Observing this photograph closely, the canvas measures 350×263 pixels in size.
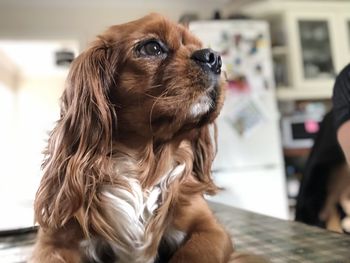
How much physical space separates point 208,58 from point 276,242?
14.0 inches

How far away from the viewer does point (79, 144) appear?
0.63m

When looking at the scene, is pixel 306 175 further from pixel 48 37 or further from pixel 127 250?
pixel 48 37

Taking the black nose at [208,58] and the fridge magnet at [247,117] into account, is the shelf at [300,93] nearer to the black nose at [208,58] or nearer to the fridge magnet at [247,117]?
the fridge magnet at [247,117]

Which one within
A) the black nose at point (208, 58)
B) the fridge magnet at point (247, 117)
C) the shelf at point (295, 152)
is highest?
the black nose at point (208, 58)

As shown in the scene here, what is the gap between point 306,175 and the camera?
1.28 meters

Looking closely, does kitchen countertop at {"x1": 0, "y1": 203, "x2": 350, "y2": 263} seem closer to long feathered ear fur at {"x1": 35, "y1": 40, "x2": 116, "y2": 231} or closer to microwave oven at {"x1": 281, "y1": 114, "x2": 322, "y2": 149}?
long feathered ear fur at {"x1": 35, "y1": 40, "x2": 116, "y2": 231}

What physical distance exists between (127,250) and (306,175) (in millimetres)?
826

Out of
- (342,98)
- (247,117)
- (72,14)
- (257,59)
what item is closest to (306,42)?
(257,59)

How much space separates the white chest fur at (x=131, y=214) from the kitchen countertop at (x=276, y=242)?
0.17 m

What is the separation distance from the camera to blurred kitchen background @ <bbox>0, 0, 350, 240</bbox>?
9.45 ft

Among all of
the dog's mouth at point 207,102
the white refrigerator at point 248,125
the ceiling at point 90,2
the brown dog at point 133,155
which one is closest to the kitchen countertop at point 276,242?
the brown dog at point 133,155

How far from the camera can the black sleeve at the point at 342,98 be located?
41.0 inches

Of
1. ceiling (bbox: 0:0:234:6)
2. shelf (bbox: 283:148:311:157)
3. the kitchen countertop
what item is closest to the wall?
ceiling (bbox: 0:0:234:6)

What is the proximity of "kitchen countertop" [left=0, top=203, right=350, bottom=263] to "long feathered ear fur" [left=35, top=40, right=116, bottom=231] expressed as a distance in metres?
0.18
